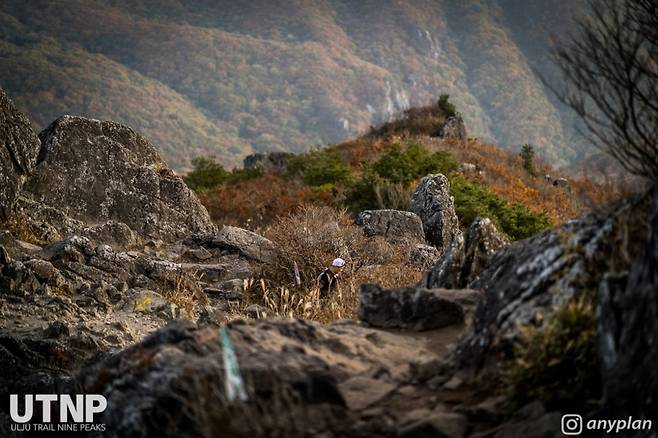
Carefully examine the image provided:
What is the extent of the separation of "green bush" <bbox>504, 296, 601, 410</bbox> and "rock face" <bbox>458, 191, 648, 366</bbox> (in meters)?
0.12

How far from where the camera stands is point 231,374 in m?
3.58

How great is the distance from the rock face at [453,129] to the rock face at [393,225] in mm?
16519

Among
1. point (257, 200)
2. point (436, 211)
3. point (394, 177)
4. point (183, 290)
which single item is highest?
point (257, 200)

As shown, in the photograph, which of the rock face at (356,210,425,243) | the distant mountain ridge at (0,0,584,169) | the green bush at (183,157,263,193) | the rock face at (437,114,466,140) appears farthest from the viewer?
the distant mountain ridge at (0,0,584,169)

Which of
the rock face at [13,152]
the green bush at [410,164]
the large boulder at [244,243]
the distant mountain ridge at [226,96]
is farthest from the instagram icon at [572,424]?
the distant mountain ridge at [226,96]

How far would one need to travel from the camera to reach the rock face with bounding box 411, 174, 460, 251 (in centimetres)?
1573

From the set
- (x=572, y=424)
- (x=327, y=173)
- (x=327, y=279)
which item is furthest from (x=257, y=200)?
(x=572, y=424)

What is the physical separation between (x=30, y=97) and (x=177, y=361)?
12099cm

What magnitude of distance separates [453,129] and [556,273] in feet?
94.3

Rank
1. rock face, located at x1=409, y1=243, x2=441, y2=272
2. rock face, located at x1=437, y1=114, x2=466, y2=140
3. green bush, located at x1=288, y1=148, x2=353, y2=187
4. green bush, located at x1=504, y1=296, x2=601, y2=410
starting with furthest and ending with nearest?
rock face, located at x1=437, y1=114, x2=466, y2=140 < green bush, located at x1=288, y1=148, x2=353, y2=187 < rock face, located at x1=409, y1=243, x2=441, y2=272 < green bush, located at x1=504, y1=296, x2=601, y2=410

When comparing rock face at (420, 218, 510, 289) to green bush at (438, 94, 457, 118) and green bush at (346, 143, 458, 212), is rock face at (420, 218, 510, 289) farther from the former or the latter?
green bush at (438, 94, 457, 118)

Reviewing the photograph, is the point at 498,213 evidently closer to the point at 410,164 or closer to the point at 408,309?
the point at 410,164

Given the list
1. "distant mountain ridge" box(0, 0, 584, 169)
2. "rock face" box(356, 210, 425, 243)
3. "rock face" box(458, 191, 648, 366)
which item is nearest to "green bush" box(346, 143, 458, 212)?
"rock face" box(356, 210, 425, 243)

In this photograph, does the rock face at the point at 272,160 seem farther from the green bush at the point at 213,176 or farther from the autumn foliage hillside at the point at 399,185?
the green bush at the point at 213,176
